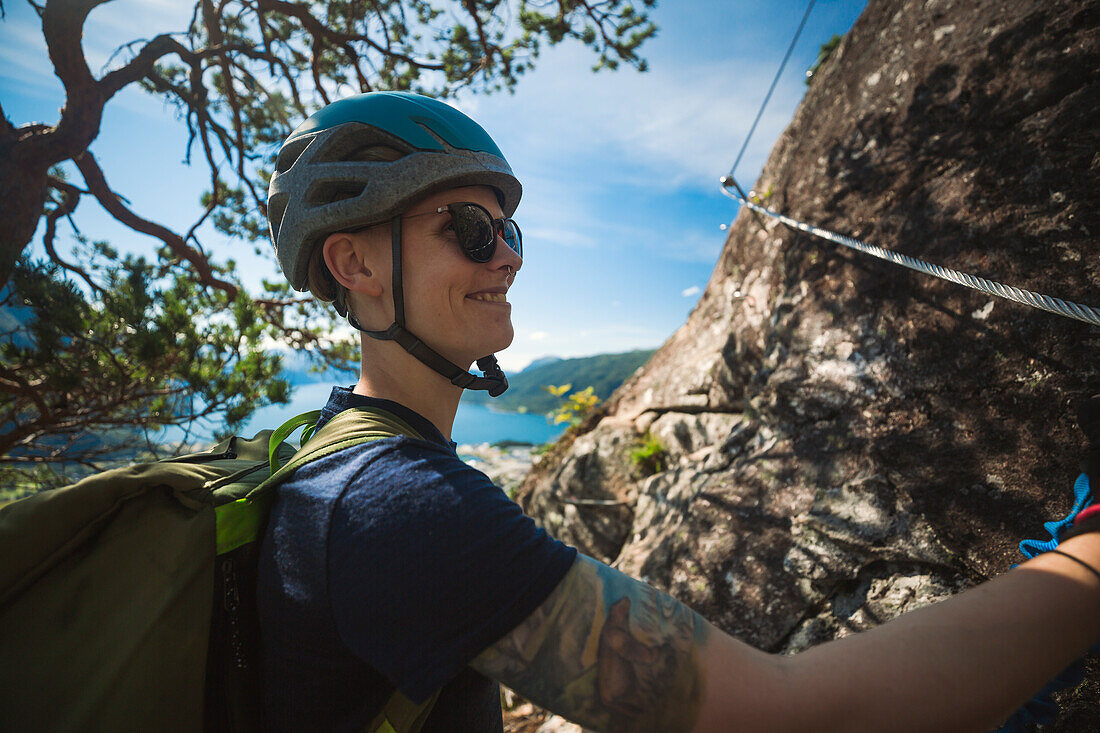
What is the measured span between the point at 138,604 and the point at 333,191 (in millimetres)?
1648

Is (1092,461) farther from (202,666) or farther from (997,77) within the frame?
(997,77)

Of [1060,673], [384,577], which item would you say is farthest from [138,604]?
[1060,673]

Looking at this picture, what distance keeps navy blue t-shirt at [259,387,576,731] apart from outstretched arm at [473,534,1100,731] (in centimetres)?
9

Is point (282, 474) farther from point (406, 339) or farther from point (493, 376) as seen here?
point (493, 376)

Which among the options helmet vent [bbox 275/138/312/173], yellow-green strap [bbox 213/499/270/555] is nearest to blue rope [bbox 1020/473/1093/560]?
yellow-green strap [bbox 213/499/270/555]

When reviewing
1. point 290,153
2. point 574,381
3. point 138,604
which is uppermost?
point 574,381

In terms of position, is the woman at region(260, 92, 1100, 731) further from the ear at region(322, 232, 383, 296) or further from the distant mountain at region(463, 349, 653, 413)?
the distant mountain at region(463, 349, 653, 413)

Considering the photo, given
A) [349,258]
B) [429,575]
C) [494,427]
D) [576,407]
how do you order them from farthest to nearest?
[494,427], [576,407], [349,258], [429,575]

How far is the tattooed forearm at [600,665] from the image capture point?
0.94 metres

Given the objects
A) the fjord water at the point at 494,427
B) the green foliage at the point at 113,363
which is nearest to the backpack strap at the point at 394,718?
the green foliage at the point at 113,363

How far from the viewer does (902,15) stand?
380 centimetres

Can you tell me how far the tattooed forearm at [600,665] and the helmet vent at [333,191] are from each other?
72.9 inches

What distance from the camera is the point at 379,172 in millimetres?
1799

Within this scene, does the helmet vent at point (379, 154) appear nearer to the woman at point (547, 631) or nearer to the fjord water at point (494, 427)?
the woman at point (547, 631)
